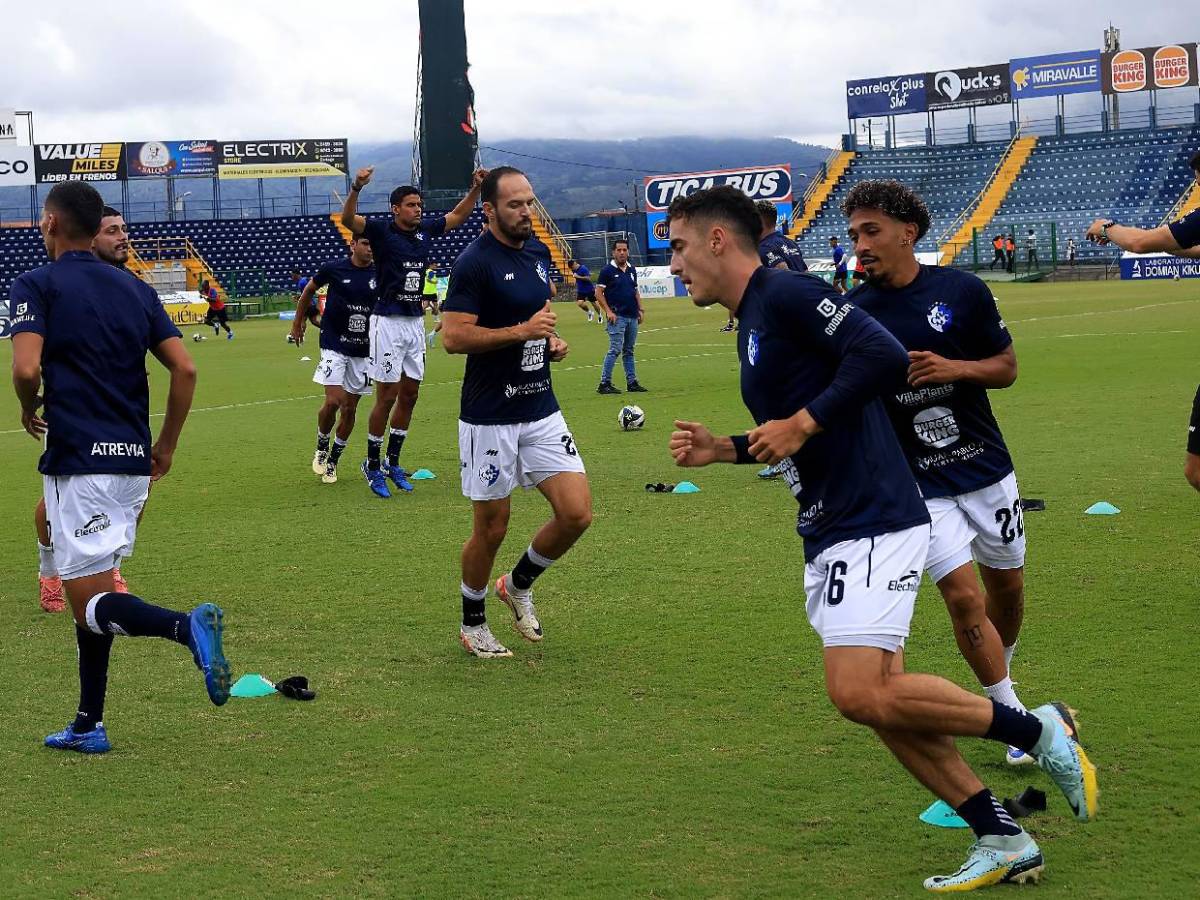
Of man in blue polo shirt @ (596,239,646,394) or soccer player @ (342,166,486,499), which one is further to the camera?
man in blue polo shirt @ (596,239,646,394)

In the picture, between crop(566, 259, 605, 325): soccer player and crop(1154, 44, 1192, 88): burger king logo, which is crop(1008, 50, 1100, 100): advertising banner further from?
crop(566, 259, 605, 325): soccer player

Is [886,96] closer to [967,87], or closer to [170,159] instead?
[967,87]

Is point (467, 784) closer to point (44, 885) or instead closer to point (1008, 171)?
point (44, 885)

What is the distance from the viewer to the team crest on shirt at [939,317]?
5742 millimetres

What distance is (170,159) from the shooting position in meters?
79.7

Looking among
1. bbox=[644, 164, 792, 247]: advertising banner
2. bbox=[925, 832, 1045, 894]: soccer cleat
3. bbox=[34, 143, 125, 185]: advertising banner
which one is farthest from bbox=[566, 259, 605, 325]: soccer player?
bbox=[34, 143, 125, 185]: advertising banner

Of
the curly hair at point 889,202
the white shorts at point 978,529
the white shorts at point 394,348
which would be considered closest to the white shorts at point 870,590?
the white shorts at point 978,529

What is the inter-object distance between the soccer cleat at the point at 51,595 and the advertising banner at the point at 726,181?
53001 millimetres

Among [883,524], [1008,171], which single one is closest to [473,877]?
[883,524]

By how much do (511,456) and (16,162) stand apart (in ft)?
234

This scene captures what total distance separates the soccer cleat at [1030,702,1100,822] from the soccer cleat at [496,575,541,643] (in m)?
3.59

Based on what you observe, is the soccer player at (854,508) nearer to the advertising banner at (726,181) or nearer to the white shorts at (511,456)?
the white shorts at (511,456)

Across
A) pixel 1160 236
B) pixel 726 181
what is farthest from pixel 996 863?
pixel 726 181

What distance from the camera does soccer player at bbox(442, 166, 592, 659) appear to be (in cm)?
769
